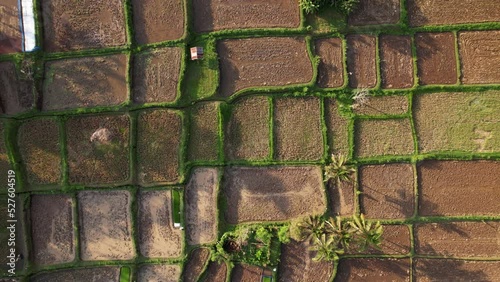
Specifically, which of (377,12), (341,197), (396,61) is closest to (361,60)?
(396,61)

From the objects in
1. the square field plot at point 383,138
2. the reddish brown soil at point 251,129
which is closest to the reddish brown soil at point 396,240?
the square field plot at point 383,138

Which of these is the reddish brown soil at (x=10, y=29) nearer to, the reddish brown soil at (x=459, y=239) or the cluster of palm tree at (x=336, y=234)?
the cluster of palm tree at (x=336, y=234)

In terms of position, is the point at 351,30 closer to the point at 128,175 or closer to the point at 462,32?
the point at 462,32

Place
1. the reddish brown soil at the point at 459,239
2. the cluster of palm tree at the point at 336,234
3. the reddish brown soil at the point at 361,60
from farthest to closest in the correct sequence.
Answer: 1. the reddish brown soil at the point at 361,60
2. the reddish brown soil at the point at 459,239
3. the cluster of palm tree at the point at 336,234

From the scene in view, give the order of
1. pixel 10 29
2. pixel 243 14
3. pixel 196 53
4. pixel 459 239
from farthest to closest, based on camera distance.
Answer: pixel 243 14
pixel 10 29
pixel 459 239
pixel 196 53

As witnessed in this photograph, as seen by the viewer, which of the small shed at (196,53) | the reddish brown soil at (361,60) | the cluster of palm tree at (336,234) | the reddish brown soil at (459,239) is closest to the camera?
the cluster of palm tree at (336,234)

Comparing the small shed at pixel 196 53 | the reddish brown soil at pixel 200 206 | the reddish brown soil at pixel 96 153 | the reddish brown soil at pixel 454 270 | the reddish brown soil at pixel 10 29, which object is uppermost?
the reddish brown soil at pixel 10 29

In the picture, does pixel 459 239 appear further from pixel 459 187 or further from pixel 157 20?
pixel 157 20

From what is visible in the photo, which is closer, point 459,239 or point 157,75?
point 459,239
